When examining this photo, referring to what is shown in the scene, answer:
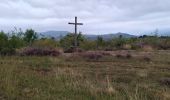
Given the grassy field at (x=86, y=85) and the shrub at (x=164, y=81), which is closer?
the grassy field at (x=86, y=85)

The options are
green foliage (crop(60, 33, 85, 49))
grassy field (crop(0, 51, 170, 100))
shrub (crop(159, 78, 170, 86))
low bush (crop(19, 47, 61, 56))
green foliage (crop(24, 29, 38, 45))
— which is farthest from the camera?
green foliage (crop(24, 29, 38, 45))

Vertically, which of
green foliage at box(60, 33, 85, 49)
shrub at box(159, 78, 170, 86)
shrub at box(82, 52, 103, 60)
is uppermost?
green foliage at box(60, 33, 85, 49)

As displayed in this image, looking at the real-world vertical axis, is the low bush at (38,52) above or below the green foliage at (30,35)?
below

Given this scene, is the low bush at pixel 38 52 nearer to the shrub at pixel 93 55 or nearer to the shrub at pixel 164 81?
the shrub at pixel 93 55

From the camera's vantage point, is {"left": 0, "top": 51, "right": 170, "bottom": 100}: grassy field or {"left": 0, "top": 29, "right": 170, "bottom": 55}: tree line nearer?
{"left": 0, "top": 51, "right": 170, "bottom": 100}: grassy field

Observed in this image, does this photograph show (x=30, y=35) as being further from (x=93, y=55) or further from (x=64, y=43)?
(x=93, y=55)

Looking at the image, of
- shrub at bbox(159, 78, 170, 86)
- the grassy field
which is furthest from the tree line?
shrub at bbox(159, 78, 170, 86)

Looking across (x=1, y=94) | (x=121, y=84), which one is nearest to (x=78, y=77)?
(x=121, y=84)

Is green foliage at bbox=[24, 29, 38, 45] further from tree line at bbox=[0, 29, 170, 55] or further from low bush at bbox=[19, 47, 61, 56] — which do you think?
low bush at bbox=[19, 47, 61, 56]

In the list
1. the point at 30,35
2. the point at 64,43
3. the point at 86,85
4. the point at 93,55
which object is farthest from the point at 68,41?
the point at 86,85

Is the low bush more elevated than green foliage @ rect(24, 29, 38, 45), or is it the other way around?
green foliage @ rect(24, 29, 38, 45)

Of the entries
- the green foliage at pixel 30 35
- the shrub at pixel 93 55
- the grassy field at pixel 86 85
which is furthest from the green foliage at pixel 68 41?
the grassy field at pixel 86 85

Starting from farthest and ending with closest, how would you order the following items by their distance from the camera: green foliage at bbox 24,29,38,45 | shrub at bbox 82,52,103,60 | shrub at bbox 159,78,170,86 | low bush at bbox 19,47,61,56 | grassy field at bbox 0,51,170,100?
1. green foliage at bbox 24,29,38,45
2. low bush at bbox 19,47,61,56
3. shrub at bbox 82,52,103,60
4. shrub at bbox 159,78,170,86
5. grassy field at bbox 0,51,170,100

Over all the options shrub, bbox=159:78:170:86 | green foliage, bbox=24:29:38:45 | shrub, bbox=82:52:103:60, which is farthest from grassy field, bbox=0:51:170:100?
green foliage, bbox=24:29:38:45
